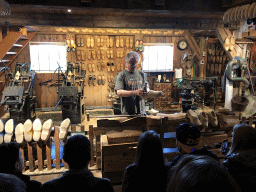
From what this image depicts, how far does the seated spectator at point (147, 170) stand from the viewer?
1.60 metres

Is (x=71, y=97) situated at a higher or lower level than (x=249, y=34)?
lower

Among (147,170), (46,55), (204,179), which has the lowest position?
(147,170)

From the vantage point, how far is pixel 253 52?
9.12m

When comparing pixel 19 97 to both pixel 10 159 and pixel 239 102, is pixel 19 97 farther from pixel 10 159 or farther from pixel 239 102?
pixel 239 102

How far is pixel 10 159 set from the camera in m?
1.48

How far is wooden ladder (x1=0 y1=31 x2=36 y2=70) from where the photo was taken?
638cm

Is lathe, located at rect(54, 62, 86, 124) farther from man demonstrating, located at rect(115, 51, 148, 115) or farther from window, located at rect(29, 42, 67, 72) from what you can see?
man demonstrating, located at rect(115, 51, 148, 115)

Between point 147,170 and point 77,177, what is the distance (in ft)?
1.77

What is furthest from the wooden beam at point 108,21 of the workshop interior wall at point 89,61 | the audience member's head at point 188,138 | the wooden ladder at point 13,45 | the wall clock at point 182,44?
the audience member's head at point 188,138

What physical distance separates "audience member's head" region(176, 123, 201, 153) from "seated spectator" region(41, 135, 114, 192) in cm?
74

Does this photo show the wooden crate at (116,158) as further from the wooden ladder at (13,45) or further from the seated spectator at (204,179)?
the wooden ladder at (13,45)

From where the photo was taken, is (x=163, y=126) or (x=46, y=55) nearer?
(x=163, y=126)

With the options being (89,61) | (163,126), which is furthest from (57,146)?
(89,61)

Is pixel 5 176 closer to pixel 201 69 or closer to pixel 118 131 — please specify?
pixel 118 131
